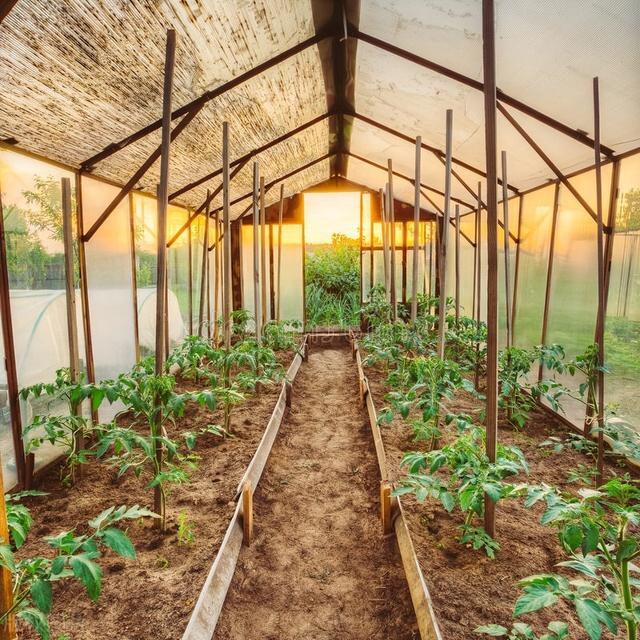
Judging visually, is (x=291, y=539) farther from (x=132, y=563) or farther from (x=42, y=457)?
(x=42, y=457)

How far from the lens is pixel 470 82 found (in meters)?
3.35

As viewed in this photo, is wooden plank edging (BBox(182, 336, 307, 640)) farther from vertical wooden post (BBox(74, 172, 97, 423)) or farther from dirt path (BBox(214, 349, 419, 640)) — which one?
vertical wooden post (BBox(74, 172, 97, 423))

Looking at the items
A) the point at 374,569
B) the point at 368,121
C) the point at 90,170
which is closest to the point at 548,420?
the point at 374,569

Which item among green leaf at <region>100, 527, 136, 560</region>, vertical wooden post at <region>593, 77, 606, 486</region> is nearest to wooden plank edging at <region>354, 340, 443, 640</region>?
green leaf at <region>100, 527, 136, 560</region>

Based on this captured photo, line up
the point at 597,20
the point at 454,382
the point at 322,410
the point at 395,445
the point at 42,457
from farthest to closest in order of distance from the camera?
the point at 322,410 < the point at 395,445 < the point at 42,457 < the point at 454,382 < the point at 597,20

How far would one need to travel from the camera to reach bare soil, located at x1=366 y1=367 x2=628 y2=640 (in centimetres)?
168

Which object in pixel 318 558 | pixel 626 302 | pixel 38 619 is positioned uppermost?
pixel 626 302

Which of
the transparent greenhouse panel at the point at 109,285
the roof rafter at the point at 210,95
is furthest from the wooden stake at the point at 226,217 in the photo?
the transparent greenhouse panel at the point at 109,285

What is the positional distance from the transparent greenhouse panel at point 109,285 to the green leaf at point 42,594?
309cm

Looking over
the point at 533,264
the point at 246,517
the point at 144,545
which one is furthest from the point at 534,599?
the point at 533,264

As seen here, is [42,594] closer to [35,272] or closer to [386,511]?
[386,511]

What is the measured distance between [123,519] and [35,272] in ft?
5.79

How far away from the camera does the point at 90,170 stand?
11.8 feet

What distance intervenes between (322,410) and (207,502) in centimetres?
237
